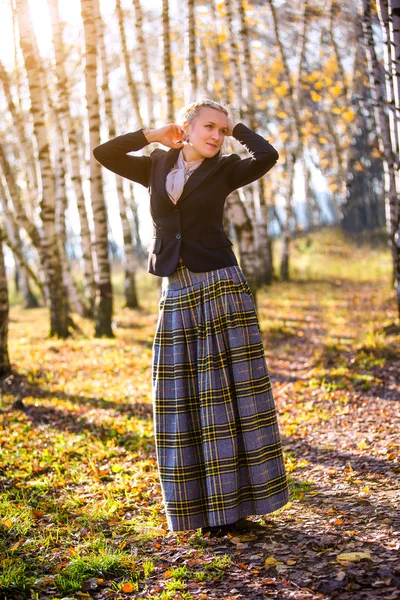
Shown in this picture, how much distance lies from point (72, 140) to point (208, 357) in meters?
11.9

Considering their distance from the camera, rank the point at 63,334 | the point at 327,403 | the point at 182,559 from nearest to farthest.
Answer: the point at 182,559 < the point at 327,403 < the point at 63,334

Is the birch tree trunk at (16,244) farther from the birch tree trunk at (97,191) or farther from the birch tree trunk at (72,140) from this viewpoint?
the birch tree trunk at (97,191)

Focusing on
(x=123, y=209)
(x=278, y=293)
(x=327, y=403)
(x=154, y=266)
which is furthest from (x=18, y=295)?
(x=154, y=266)

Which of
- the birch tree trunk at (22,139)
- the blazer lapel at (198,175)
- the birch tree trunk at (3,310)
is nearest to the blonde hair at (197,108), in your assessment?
the blazer lapel at (198,175)

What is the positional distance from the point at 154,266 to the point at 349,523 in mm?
1968

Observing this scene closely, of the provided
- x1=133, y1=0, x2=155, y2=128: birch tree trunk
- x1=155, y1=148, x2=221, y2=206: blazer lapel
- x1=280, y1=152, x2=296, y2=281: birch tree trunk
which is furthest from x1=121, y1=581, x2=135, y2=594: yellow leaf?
x1=280, y1=152, x2=296, y2=281: birch tree trunk

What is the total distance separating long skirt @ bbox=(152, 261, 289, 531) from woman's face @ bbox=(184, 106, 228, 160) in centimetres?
74

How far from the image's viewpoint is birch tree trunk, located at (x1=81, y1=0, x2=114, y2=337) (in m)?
10.9

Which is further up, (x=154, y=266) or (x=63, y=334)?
(x=154, y=266)

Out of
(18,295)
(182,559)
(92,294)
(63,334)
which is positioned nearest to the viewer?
(182,559)

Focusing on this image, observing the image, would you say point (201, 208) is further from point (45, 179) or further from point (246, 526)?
point (45, 179)

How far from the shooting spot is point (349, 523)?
12.7 ft

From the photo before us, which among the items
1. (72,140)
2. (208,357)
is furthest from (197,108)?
(72,140)

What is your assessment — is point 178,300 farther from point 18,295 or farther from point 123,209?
point 18,295
